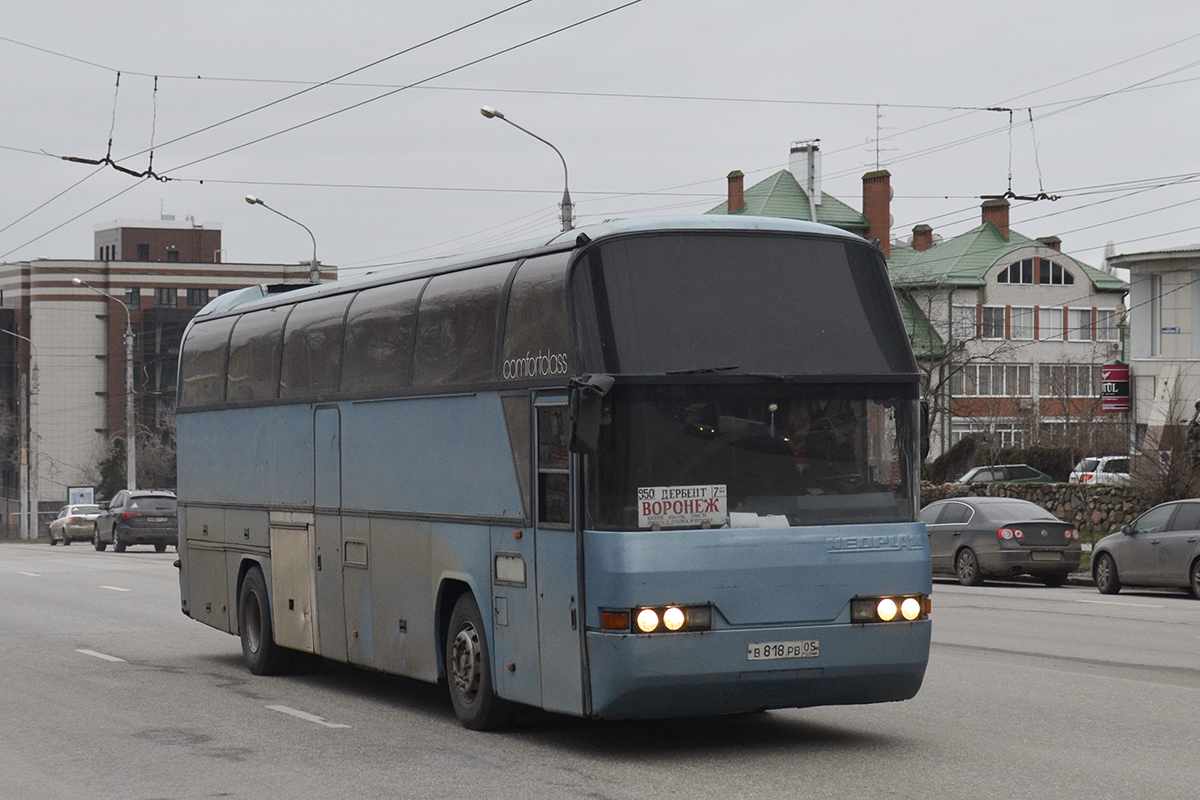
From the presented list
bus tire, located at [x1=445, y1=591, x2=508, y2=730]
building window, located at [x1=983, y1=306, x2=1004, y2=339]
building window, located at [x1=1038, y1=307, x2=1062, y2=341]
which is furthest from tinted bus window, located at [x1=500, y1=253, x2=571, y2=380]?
building window, located at [x1=1038, y1=307, x2=1062, y2=341]

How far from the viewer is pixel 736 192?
296 ft

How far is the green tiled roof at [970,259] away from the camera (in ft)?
278

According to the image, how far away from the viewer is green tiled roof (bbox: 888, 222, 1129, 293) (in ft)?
278

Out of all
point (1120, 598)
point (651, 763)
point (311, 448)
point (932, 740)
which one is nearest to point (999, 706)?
point (932, 740)

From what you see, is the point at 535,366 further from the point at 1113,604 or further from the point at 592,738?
the point at 1113,604

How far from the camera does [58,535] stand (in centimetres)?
5928

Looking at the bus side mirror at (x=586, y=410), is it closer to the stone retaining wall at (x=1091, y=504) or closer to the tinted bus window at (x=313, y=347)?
the tinted bus window at (x=313, y=347)

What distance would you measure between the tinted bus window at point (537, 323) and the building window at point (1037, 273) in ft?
258

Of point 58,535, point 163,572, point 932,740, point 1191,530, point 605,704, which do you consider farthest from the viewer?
point 58,535

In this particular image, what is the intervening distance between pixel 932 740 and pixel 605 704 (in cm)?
214

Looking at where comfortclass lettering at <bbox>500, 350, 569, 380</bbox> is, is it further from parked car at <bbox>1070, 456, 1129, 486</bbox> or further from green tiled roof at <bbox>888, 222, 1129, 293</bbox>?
green tiled roof at <bbox>888, 222, 1129, 293</bbox>

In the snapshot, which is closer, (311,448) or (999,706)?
(999,706)

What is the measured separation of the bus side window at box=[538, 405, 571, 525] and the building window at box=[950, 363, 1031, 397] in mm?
77259

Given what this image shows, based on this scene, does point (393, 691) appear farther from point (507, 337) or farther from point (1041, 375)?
point (1041, 375)
